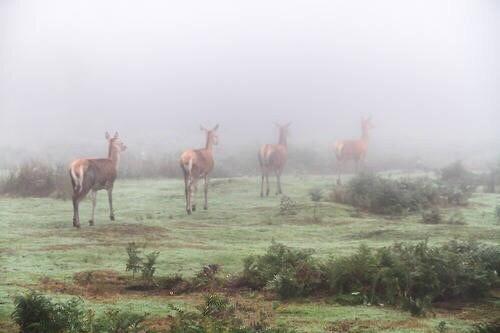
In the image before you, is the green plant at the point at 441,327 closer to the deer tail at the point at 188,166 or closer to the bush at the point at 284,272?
the bush at the point at 284,272

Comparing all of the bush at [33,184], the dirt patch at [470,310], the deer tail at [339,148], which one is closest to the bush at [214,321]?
the dirt patch at [470,310]

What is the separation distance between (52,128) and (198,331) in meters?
66.3

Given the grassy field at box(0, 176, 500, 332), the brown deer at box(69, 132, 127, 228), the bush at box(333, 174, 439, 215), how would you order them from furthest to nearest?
the bush at box(333, 174, 439, 215)
the brown deer at box(69, 132, 127, 228)
the grassy field at box(0, 176, 500, 332)

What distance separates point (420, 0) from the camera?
149m

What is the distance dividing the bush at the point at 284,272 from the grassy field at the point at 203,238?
0.30m

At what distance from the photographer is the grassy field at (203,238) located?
9.67 meters

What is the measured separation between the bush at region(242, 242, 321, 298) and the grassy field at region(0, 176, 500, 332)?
11.9 inches

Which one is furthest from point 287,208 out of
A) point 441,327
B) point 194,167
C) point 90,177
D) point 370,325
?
point 441,327

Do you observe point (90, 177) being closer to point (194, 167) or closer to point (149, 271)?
point (194, 167)

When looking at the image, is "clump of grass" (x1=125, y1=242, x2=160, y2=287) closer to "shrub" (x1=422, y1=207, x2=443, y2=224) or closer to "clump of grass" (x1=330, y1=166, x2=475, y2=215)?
"shrub" (x1=422, y1=207, x2=443, y2=224)

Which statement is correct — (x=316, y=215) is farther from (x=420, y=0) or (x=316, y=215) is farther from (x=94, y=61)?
(x=420, y=0)

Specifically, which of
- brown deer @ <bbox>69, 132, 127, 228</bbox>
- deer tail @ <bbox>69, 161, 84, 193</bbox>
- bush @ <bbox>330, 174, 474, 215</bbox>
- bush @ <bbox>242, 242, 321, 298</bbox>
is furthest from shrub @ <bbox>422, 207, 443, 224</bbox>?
deer tail @ <bbox>69, 161, 84, 193</bbox>

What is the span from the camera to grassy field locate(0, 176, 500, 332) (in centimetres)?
967

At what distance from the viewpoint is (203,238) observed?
15.8 metres
